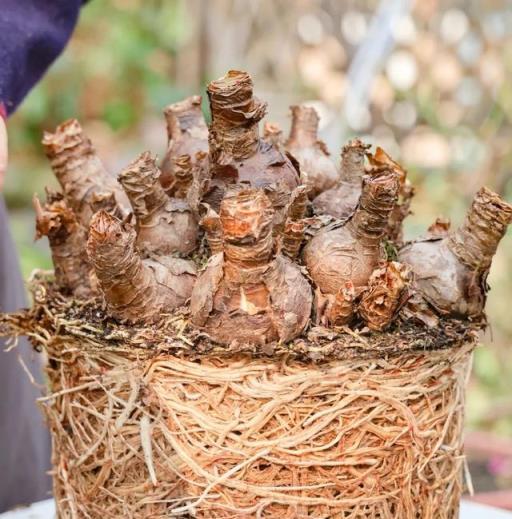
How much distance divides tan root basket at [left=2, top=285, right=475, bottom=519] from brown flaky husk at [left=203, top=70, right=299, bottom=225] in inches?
5.3

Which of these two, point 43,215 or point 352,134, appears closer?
point 43,215

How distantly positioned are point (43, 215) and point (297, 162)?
9.8 inches

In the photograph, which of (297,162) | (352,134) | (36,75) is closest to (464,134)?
(352,134)

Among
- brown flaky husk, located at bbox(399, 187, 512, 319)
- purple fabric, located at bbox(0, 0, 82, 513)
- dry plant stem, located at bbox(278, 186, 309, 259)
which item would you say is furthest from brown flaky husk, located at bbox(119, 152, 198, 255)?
purple fabric, located at bbox(0, 0, 82, 513)

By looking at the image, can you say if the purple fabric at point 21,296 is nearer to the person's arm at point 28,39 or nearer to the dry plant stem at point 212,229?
the person's arm at point 28,39

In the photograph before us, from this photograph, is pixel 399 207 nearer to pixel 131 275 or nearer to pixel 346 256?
pixel 346 256

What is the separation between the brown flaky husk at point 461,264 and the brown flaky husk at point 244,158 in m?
0.14

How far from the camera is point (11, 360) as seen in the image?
4.40 ft

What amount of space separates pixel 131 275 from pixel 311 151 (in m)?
0.28

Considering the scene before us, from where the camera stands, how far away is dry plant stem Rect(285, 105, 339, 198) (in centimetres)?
93

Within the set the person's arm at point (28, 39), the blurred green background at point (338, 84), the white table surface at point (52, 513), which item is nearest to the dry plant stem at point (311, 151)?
the person's arm at point (28, 39)

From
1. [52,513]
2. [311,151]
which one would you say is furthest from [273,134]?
[52,513]

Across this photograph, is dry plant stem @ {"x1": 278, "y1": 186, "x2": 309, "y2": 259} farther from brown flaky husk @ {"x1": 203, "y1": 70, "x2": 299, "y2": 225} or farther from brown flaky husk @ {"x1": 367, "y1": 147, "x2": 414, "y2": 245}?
brown flaky husk @ {"x1": 367, "y1": 147, "x2": 414, "y2": 245}

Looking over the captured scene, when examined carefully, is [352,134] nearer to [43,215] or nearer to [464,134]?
[464,134]
